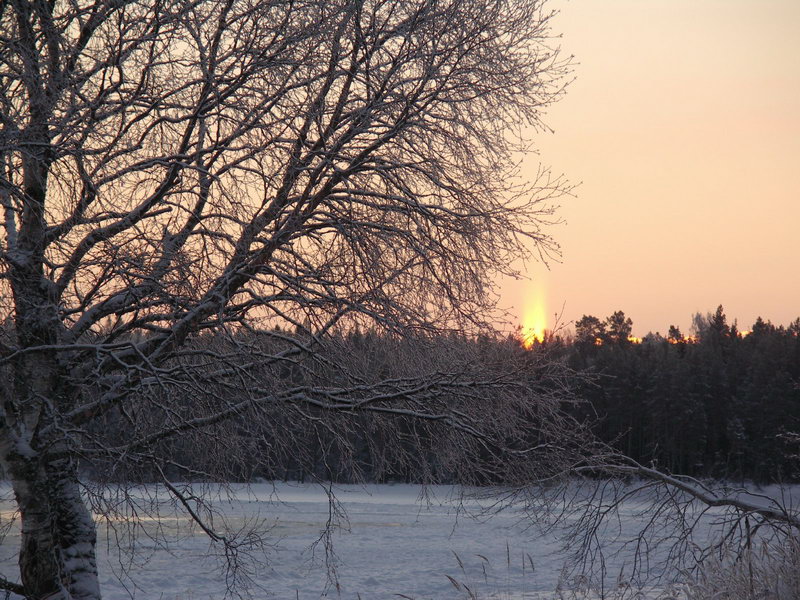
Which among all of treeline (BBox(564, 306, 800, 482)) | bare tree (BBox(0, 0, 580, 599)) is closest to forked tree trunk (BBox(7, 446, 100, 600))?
bare tree (BBox(0, 0, 580, 599))

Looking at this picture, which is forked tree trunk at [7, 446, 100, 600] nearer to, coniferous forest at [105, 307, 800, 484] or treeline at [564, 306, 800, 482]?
coniferous forest at [105, 307, 800, 484]

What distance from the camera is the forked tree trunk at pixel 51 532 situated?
6.48 meters

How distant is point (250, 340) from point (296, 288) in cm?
93

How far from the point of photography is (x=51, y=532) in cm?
656

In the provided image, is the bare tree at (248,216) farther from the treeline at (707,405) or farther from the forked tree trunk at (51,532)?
the treeline at (707,405)

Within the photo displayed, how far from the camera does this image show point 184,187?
21.7 feet

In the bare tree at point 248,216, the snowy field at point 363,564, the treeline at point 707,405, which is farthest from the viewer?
the treeline at point 707,405

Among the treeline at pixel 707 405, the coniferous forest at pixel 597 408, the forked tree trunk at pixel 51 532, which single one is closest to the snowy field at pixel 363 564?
the coniferous forest at pixel 597 408

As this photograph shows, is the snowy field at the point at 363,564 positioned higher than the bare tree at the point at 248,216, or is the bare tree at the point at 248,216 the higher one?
the bare tree at the point at 248,216

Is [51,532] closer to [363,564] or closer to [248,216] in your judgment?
[248,216]

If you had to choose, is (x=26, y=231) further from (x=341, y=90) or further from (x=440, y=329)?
(x=440, y=329)

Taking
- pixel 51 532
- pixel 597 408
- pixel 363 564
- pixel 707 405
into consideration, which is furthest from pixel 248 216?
pixel 707 405

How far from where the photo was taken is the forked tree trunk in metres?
6.48

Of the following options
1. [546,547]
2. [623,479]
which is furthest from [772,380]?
[623,479]
